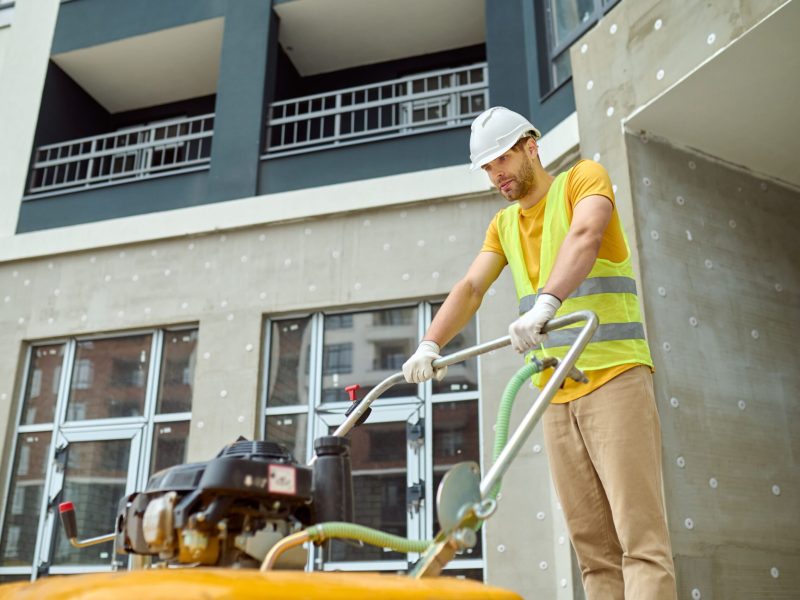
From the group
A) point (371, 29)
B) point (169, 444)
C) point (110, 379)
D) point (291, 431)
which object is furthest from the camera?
point (371, 29)

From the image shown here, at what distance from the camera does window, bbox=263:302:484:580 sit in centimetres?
564

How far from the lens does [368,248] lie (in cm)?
629

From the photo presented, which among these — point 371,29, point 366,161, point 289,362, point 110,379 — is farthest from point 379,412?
point 371,29

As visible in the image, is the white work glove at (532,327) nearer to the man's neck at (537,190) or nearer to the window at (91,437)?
the man's neck at (537,190)

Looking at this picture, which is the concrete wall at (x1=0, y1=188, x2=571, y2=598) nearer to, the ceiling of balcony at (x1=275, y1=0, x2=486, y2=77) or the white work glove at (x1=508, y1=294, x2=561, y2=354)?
the ceiling of balcony at (x1=275, y1=0, x2=486, y2=77)

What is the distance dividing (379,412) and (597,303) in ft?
12.5

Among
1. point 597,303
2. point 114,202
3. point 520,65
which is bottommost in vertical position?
point 597,303

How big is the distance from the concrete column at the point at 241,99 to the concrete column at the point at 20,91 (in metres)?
2.05

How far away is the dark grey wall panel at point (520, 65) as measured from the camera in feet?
18.7

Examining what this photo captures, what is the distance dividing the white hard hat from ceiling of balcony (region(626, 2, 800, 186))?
6.01 feet

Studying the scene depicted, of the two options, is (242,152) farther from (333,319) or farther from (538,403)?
(538,403)

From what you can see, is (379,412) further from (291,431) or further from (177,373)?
(177,373)

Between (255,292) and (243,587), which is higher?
(255,292)

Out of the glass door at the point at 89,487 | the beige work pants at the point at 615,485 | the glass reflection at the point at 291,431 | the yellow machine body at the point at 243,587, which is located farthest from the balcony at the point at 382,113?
the yellow machine body at the point at 243,587
